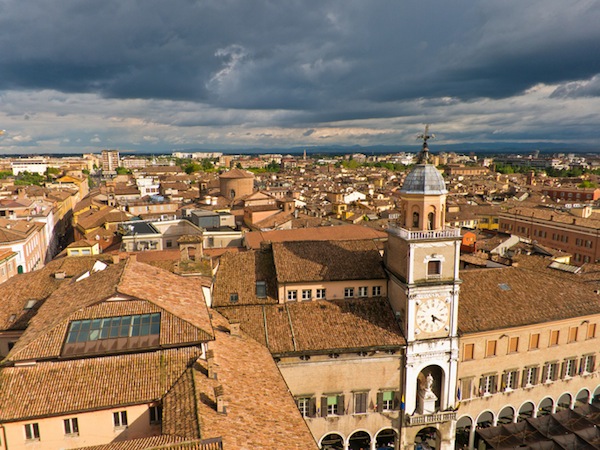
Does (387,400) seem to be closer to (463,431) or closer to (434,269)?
(463,431)

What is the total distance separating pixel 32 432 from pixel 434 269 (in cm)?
2652

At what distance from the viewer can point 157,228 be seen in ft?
215

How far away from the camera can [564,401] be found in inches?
1543

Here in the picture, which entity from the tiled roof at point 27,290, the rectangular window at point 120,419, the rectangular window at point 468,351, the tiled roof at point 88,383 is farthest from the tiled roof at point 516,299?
the tiled roof at point 27,290

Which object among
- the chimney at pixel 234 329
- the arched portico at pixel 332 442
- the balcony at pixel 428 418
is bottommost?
the arched portico at pixel 332 442

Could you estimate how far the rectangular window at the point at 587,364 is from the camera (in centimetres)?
3841

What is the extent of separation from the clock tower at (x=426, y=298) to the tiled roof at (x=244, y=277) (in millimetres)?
10309

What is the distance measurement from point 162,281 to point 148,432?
1101 cm

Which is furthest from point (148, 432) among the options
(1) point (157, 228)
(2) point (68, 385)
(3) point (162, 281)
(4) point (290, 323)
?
(1) point (157, 228)

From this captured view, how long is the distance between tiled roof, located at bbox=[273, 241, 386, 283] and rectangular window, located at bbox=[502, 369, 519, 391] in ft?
41.9

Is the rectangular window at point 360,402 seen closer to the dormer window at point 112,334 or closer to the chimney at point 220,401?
the chimney at point 220,401

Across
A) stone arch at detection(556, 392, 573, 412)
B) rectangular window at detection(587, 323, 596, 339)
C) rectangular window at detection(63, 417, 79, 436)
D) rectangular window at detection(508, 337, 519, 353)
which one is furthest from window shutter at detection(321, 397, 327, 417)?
rectangular window at detection(587, 323, 596, 339)

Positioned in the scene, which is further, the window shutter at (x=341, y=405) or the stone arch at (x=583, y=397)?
the stone arch at (x=583, y=397)

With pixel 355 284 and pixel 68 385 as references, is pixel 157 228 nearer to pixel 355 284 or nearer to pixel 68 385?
pixel 355 284
